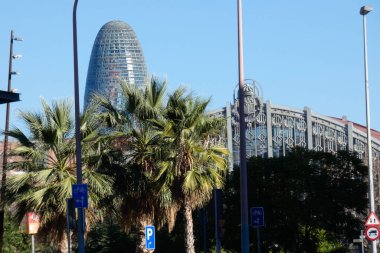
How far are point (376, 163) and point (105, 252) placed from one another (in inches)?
1365

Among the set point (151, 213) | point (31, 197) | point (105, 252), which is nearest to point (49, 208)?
point (31, 197)

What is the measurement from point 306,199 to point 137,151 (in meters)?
12.1

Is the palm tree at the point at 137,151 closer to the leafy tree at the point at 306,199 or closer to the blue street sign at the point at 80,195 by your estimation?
the blue street sign at the point at 80,195

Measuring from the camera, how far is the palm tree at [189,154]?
27.1 m

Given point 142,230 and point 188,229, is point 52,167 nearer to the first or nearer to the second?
point 142,230

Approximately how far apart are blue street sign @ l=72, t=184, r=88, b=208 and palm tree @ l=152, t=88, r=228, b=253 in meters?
5.45

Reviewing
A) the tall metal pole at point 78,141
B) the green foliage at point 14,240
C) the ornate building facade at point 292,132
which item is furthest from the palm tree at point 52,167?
the ornate building facade at point 292,132

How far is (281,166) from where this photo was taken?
39.4 m

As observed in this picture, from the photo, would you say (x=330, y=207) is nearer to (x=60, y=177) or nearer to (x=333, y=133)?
(x=60, y=177)

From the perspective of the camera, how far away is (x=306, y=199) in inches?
1491

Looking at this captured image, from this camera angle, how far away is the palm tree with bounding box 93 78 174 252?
1096 inches

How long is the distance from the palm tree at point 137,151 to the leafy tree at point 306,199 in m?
10.4

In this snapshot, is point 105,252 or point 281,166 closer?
point 281,166

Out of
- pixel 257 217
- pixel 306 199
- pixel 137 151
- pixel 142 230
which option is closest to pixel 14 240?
pixel 306 199
